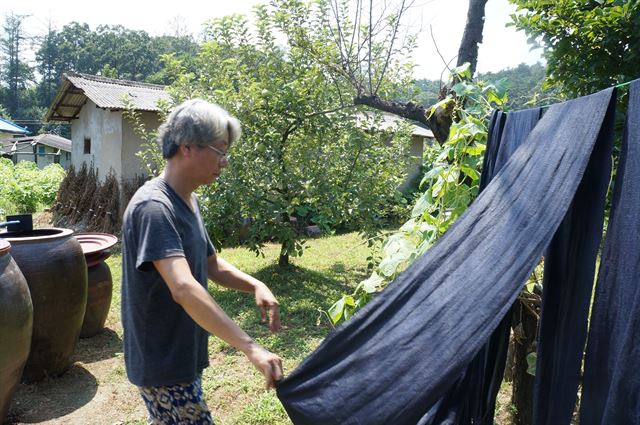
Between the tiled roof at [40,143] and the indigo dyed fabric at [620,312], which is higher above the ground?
the indigo dyed fabric at [620,312]

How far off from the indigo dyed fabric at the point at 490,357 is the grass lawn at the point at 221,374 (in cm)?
86

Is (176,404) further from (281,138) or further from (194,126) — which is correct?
(281,138)

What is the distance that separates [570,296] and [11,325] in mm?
3055

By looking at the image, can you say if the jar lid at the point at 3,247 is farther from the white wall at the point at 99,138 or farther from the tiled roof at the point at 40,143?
the tiled roof at the point at 40,143

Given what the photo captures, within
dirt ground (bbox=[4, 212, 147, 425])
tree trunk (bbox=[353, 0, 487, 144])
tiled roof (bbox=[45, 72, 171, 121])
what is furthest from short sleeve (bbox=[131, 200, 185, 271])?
tiled roof (bbox=[45, 72, 171, 121])

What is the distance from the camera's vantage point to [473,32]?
12.1ft

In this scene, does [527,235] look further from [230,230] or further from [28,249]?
[230,230]

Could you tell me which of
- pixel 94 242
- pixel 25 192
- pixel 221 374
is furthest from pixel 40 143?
pixel 221 374

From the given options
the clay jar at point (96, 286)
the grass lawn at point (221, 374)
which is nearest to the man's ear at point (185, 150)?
the grass lawn at point (221, 374)

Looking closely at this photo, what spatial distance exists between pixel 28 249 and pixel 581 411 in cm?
376

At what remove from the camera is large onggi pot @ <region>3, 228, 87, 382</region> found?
12.1 ft

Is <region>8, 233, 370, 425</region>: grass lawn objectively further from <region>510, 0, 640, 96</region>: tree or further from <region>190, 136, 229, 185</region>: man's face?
<region>510, 0, 640, 96</region>: tree

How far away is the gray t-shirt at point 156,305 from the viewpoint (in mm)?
1669

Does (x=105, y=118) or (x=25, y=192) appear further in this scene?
(x=25, y=192)
